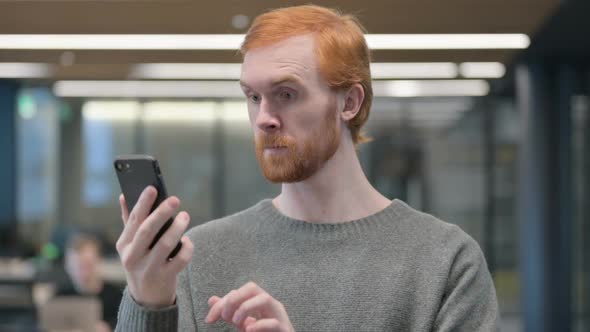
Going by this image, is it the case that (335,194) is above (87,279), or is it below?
above

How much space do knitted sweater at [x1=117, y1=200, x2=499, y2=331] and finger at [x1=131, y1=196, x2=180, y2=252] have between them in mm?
239

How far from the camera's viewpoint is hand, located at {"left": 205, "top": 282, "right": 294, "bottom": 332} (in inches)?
51.1

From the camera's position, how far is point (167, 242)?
131 cm

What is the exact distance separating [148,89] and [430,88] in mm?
3659

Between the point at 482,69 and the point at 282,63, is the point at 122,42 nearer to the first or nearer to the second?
the point at 482,69

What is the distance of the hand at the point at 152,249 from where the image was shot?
130 centimetres

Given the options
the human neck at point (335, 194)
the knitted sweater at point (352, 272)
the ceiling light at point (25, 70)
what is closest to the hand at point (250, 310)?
the knitted sweater at point (352, 272)

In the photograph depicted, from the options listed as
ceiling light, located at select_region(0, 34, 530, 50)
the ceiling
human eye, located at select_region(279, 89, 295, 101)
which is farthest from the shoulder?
ceiling light, located at select_region(0, 34, 530, 50)

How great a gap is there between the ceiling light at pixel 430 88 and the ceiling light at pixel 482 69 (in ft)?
2.17

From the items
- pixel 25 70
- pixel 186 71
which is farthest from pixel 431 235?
pixel 25 70

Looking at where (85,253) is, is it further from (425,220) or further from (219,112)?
(219,112)

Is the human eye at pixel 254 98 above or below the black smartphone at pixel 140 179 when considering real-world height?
above

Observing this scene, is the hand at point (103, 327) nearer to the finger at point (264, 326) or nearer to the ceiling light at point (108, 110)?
the finger at point (264, 326)

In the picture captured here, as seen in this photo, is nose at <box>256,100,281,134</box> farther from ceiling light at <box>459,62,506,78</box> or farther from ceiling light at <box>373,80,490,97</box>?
ceiling light at <box>373,80,490,97</box>
